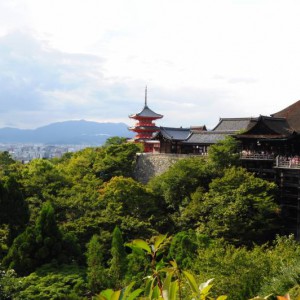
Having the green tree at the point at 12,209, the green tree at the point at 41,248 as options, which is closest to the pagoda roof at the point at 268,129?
the green tree at the point at 41,248

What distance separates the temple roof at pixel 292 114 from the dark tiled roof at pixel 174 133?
850 cm

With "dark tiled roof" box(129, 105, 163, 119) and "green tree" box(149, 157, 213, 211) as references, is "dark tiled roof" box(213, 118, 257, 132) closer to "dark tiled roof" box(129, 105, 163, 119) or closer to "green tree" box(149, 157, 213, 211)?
"green tree" box(149, 157, 213, 211)

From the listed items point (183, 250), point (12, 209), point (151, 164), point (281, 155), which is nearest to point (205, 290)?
point (183, 250)

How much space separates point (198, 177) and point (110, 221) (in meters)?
6.29

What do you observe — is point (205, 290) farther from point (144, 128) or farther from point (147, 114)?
point (147, 114)

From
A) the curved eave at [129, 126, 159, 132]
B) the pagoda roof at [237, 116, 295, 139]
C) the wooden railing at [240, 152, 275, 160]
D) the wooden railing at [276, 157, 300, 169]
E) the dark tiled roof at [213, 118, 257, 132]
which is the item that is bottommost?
the wooden railing at [276, 157, 300, 169]

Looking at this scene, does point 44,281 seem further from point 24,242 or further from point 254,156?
point 254,156

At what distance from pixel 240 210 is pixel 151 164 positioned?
11.4m

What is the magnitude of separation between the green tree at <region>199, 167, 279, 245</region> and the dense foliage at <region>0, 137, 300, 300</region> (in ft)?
0.17

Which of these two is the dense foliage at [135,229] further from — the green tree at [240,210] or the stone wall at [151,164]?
the stone wall at [151,164]

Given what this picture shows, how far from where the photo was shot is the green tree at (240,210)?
850 inches

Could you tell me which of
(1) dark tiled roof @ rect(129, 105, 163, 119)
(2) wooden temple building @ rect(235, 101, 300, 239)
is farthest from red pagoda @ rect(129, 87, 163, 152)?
(2) wooden temple building @ rect(235, 101, 300, 239)

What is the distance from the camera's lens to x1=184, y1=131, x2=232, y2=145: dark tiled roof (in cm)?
3100

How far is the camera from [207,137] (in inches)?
1264
